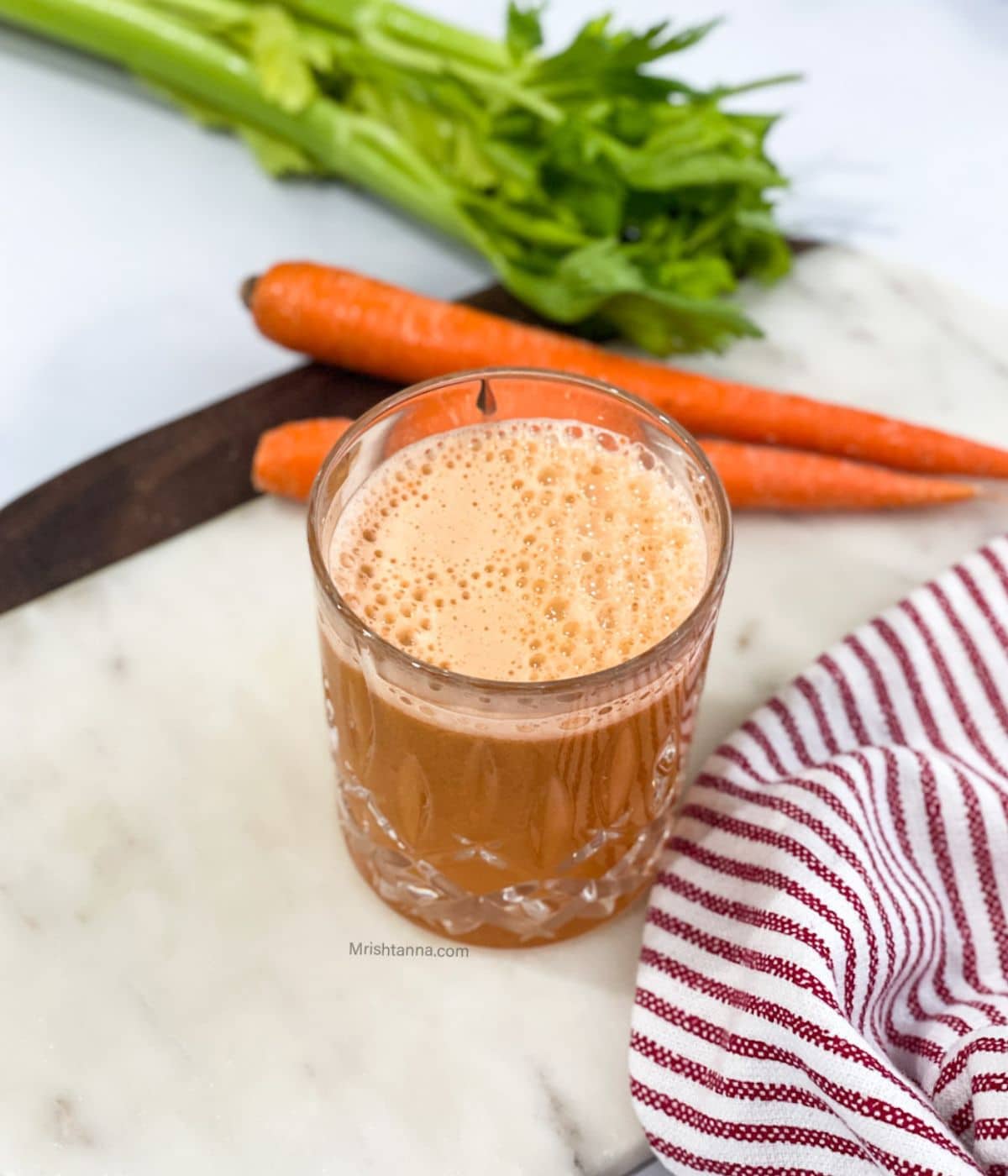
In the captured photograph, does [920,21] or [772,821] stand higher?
[920,21]

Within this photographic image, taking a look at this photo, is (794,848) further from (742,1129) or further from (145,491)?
(145,491)

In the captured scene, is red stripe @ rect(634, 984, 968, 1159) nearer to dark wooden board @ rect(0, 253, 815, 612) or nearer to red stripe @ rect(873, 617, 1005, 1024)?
red stripe @ rect(873, 617, 1005, 1024)

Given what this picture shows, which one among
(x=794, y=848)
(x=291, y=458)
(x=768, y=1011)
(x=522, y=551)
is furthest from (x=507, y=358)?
(x=768, y=1011)

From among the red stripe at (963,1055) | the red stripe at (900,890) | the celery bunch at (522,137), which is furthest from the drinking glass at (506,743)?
the celery bunch at (522,137)

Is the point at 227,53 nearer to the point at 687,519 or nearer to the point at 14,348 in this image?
the point at 14,348

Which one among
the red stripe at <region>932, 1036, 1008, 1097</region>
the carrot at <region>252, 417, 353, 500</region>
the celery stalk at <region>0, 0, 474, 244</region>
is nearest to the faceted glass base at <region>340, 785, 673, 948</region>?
the red stripe at <region>932, 1036, 1008, 1097</region>

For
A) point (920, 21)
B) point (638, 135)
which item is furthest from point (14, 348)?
point (920, 21)

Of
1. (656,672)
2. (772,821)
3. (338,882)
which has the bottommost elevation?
(338,882)
